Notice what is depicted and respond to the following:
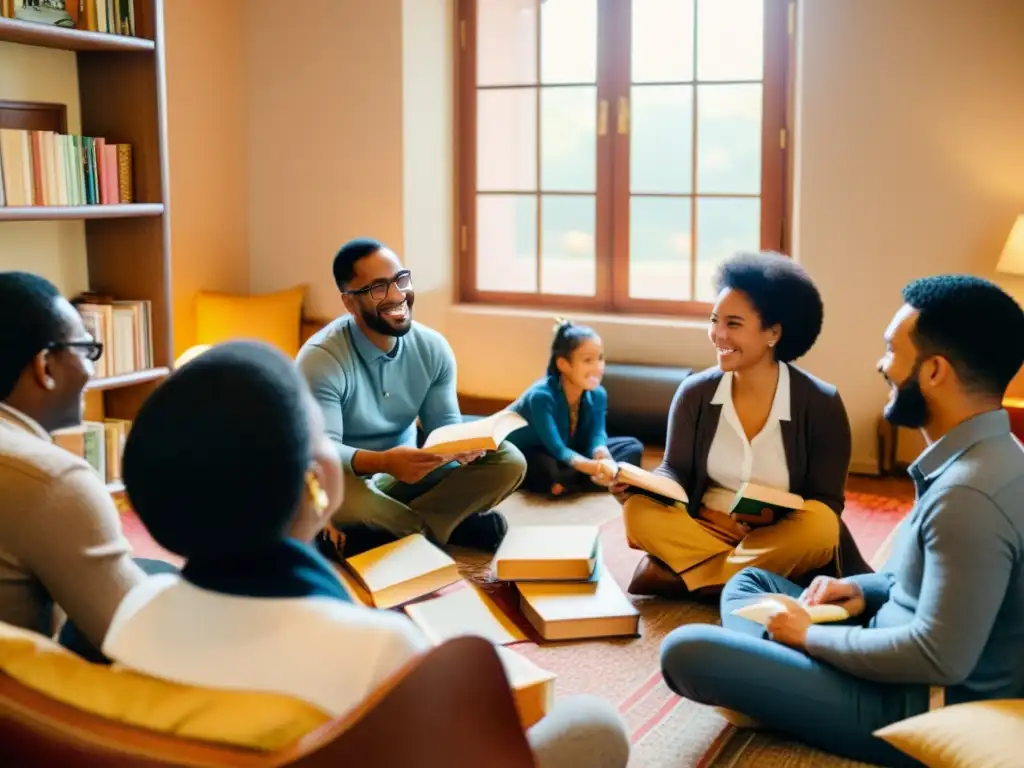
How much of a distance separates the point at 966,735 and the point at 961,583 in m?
0.24

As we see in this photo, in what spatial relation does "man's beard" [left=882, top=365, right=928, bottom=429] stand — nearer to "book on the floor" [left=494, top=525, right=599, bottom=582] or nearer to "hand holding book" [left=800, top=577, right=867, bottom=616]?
"hand holding book" [left=800, top=577, right=867, bottom=616]

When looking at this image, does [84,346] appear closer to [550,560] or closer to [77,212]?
[550,560]

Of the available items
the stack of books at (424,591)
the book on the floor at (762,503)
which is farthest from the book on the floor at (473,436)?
the book on the floor at (762,503)

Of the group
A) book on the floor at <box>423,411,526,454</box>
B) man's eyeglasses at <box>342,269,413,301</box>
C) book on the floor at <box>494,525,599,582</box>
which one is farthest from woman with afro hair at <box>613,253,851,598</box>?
man's eyeglasses at <box>342,269,413,301</box>

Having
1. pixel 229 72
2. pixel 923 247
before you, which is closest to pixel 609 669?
pixel 923 247

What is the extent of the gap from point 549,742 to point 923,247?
360 centimetres

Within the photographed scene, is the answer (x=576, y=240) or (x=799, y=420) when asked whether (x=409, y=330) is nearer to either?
(x=799, y=420)

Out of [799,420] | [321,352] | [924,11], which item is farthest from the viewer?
[924,11]

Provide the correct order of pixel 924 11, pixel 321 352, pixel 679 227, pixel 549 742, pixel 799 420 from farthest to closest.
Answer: pixel 679 227
pixel 924 11
pixel 321 352
pixel 799 420
pixel 549 742

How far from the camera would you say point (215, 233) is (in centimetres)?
557

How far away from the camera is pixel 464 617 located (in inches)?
110

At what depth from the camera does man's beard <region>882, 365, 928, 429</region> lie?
211 cm

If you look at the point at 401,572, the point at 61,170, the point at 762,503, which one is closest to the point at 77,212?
the point at 61,170

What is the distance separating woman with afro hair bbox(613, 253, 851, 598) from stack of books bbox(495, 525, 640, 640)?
190 mm
